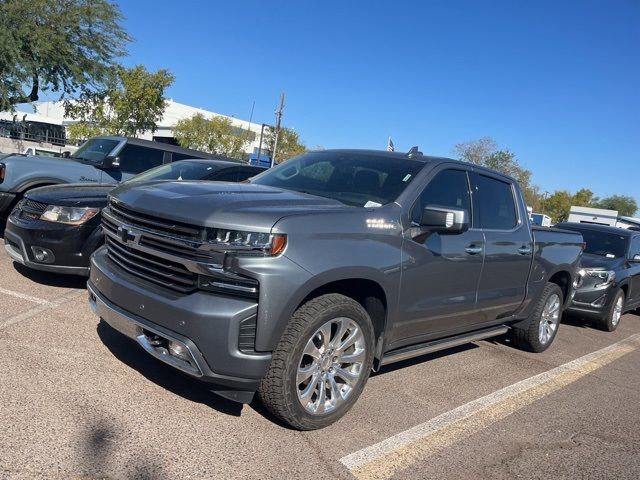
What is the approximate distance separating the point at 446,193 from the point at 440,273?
28.8 inches

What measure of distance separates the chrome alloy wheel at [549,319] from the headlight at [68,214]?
4972 millimetres

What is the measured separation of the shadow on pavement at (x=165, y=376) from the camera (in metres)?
3.64

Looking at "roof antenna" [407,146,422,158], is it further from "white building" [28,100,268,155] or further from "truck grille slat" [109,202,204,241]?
"white building" [28,100,268,155]

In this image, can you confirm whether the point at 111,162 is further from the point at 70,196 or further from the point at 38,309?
the point at 38,309

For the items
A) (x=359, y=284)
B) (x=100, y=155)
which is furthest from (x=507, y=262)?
(x=100, y=155)

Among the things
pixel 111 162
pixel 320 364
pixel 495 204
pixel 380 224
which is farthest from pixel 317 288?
pixel 111 162

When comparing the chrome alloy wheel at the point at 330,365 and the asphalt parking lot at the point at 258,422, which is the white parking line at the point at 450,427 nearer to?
the asphalt parking lot at the point at 258,422

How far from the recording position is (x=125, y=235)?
357cm

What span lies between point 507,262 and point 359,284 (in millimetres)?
2062

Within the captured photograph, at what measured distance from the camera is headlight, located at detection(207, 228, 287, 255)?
3.07 meters

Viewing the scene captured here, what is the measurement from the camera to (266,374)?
318 cm

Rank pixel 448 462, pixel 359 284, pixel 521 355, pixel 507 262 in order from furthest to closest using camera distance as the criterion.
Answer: pixel 521 355 < pixel 507 262 < pixel 359 284 < pixel 448 462

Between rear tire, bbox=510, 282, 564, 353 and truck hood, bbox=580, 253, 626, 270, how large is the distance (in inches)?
91.2

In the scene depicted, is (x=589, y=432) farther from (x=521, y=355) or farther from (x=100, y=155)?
(x=100, y=155)
